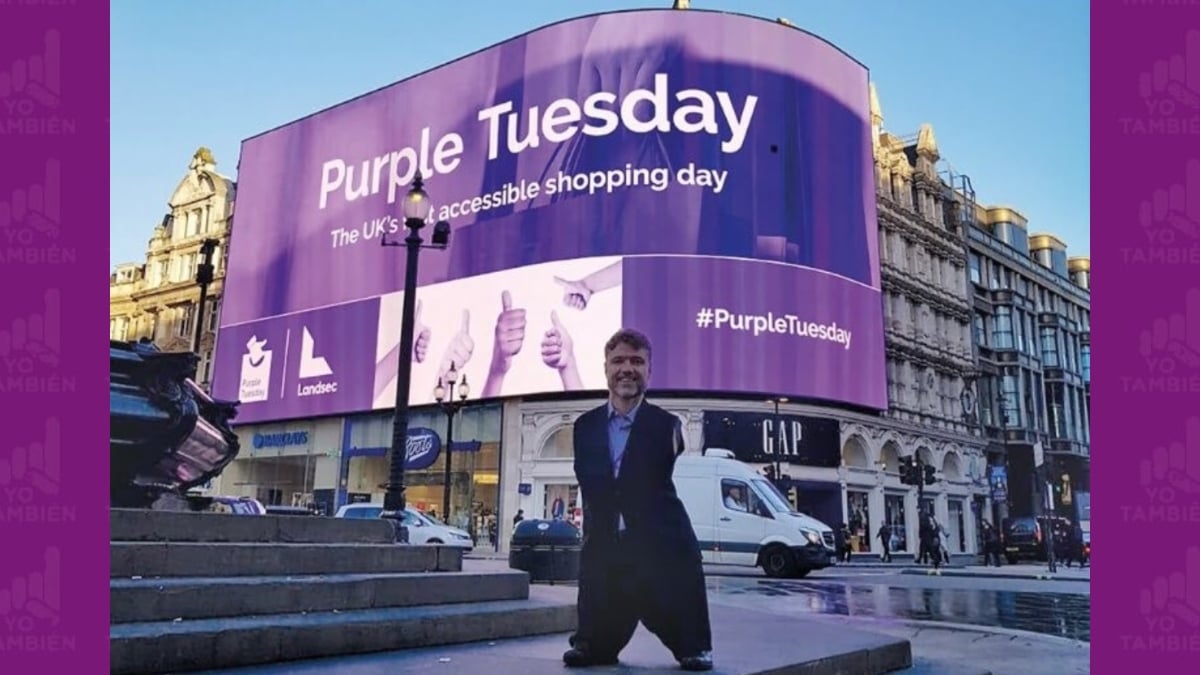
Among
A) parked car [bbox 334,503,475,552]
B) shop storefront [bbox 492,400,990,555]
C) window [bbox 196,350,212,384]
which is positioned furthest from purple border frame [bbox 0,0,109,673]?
window [bbox 196,350,212,384]

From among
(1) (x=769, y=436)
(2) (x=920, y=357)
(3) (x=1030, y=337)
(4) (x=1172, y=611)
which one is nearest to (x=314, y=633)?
(4) (x=1172, y=611)

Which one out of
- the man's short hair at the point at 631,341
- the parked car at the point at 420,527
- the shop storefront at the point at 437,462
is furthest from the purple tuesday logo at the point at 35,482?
the shop storefront at the point at 437,462

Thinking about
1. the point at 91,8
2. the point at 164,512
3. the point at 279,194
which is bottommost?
the point at 164,512

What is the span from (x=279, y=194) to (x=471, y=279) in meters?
15.7

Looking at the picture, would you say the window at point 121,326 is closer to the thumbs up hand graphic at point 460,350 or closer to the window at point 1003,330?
the thumbs up hand graphic at point 460,350

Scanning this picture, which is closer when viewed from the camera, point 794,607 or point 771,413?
point 794,607

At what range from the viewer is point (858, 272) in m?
32.8

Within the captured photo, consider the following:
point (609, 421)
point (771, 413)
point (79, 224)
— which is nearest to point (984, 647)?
point (609, 421)

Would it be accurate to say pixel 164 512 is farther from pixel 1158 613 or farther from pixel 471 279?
pixel 471 279

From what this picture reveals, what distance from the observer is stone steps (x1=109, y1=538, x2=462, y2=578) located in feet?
15.6

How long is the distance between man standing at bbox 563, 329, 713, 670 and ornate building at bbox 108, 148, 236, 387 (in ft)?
159

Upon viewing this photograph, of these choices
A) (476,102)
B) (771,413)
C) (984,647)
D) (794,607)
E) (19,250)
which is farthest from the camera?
(476,102)

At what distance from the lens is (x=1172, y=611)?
4.36 metres

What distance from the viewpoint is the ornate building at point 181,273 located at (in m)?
49.0
